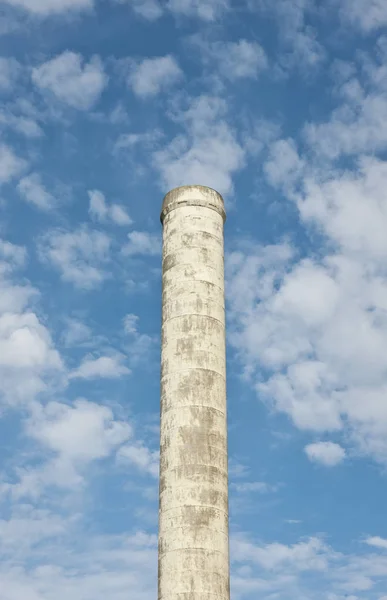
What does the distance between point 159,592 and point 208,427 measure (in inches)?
221

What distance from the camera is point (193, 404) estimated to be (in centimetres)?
2928

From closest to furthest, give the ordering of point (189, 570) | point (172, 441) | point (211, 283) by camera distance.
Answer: point (189, 570) < point (172, 441) < point (211, 283)

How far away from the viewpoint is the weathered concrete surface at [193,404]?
90.1 ft

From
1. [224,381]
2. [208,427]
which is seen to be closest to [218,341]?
[224,381]

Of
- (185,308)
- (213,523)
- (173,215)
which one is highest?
(173,215)

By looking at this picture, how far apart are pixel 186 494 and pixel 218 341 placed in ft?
18.9

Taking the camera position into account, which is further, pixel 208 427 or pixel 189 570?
pixel 208 427

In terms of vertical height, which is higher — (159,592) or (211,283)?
(211,283)

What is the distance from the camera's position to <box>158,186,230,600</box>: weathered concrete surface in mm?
27453

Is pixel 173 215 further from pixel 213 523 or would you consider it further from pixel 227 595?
pixel 227 595

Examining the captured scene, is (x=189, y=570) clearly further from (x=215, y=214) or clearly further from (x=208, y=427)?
(x=215, y=214)

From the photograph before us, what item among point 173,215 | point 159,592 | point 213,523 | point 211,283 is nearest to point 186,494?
point 213,523

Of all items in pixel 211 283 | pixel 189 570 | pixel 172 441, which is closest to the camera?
pixel 189 570

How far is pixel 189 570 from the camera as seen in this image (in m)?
27.1
